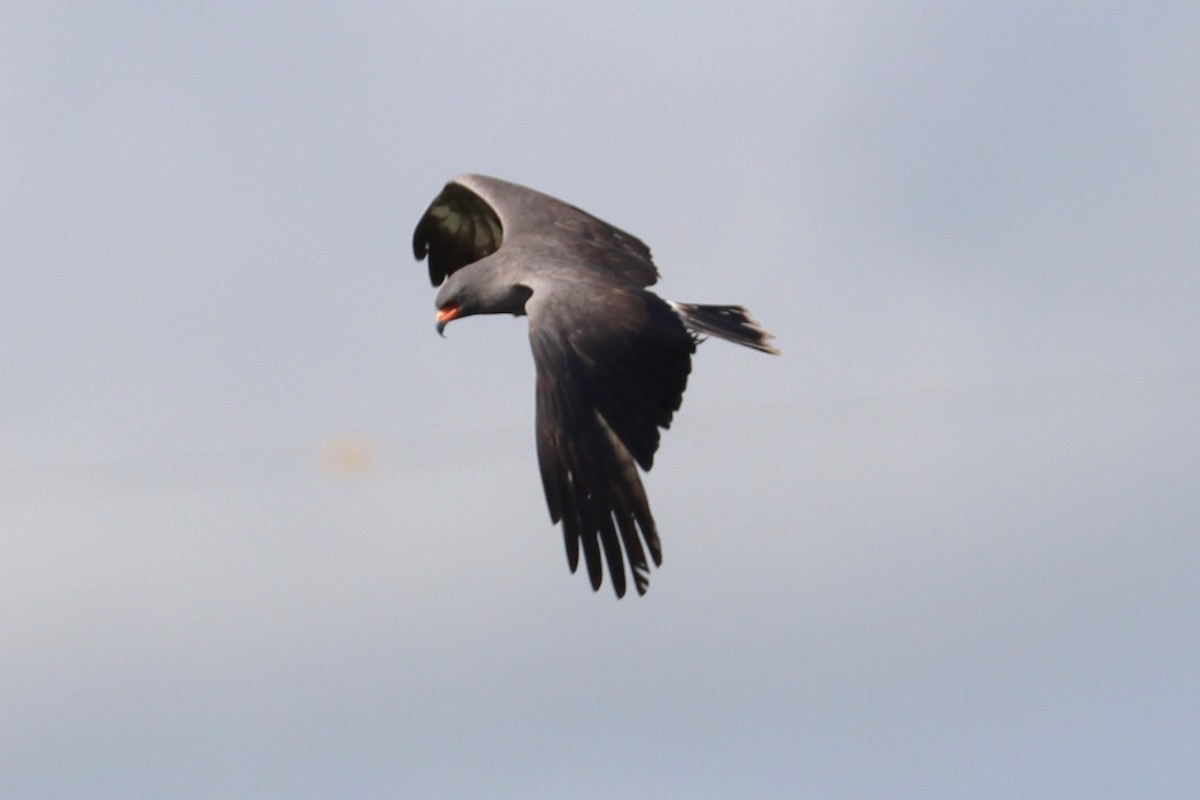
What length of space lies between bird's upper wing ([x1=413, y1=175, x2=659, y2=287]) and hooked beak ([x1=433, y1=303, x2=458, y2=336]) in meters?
0.64

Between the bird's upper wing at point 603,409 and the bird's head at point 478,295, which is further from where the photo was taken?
the bird's head at point 478,295

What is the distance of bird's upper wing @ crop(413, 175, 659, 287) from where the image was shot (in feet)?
49.8

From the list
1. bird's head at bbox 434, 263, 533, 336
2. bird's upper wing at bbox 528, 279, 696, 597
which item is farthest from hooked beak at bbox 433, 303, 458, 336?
bird's upper wing at bbox 528, 279, 696, 597

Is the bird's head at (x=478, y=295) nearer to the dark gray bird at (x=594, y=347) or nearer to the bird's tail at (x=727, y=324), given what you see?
the dark gray bird at (x=594, y=347)

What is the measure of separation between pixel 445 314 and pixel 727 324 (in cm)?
220

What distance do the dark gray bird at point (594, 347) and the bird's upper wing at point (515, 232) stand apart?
20 millimetres

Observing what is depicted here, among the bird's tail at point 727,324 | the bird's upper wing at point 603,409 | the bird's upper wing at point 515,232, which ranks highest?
the bird's upper wing at point 515,232

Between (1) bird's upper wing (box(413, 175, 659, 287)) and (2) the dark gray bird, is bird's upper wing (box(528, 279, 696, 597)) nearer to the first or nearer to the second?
(2) the dark gray bird

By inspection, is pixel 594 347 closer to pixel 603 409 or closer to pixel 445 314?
pixel 603 409

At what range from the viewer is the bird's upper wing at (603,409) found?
12352 millimetres

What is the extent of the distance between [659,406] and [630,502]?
0.74 m

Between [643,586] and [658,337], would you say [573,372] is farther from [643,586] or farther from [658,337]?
[643,586]

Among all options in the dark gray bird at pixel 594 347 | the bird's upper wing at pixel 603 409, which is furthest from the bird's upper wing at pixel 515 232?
the bird's upper wing at pixel 603 409

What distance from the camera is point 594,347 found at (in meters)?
13.2
